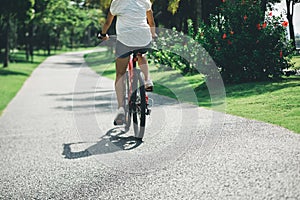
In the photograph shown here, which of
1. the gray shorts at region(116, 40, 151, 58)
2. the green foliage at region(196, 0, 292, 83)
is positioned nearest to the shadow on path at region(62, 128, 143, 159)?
the gray shorts at region(116, 40, 151, 58)

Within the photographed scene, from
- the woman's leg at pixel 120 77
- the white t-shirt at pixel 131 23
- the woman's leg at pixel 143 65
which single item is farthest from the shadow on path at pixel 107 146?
the white t-shirt at pixel 131 23

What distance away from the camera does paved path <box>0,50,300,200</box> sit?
15.7ft

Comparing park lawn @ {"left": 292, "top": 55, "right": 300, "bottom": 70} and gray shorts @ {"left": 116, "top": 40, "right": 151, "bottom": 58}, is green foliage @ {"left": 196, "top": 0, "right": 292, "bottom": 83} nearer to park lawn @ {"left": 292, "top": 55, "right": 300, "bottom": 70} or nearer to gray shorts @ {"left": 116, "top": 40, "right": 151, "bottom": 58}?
park lawn @ {"left": 292, "top": 55, "right": 300, "bottom": 70}

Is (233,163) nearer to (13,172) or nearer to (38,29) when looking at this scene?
(13,172)

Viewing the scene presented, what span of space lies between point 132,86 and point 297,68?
328 cm

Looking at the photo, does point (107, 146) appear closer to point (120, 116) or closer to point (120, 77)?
point (120, 116)

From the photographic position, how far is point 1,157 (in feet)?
24.1

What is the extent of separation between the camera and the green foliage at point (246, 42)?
10945 millimetres

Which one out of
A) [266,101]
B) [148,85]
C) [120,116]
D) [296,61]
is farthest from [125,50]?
[296,61]

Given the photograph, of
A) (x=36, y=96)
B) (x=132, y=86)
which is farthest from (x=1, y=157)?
Result: (x=36, y=96)

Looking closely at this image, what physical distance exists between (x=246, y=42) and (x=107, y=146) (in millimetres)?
5663

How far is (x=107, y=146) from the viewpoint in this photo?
7305mm

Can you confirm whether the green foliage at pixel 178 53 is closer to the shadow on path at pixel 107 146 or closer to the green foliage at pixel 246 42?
the green foliage at pixel 246 42

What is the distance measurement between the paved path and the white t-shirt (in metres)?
1.42
